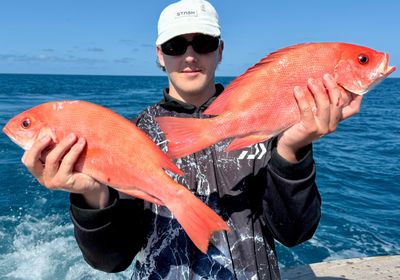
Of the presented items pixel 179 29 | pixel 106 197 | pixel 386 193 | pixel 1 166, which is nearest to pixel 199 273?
pixel 106 197

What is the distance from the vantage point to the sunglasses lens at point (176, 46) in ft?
8.66

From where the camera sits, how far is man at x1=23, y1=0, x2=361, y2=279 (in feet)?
6.68

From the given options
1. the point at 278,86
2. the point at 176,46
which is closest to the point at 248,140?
the point at 278,86

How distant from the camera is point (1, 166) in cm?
1112

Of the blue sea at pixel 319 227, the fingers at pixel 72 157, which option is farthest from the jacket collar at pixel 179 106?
the blue sea at pixel 319 227

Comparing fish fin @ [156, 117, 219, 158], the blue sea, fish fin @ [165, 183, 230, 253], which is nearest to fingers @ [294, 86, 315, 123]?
fish fin @ [156, 117, 219, 158]

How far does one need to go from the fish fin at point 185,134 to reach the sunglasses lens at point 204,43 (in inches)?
31.7

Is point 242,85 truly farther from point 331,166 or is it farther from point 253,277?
point 331,166

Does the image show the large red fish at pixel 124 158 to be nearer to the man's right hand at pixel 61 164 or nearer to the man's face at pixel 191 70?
the man's right hand at pixel 61 164

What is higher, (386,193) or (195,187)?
(195,187)

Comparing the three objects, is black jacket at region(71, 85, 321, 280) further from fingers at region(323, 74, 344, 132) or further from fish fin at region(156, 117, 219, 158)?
fish fin at region(156, 117, 219, 158)

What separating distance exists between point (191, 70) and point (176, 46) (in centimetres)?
19

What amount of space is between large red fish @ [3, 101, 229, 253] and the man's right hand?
1.8 inches

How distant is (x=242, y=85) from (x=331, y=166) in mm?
11100
